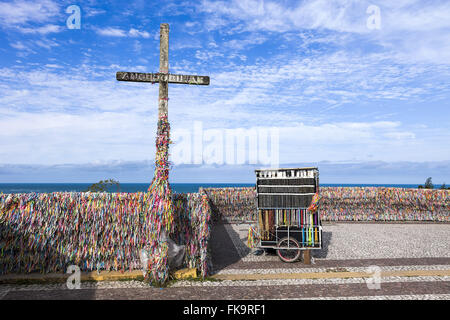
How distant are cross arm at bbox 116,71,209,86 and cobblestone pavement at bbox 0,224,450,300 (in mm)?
4824

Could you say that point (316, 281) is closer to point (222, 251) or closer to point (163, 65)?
point (222, 251)

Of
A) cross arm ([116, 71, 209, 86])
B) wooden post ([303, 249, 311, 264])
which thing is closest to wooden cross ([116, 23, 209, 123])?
cross arm ([116, 71, 209, 86])

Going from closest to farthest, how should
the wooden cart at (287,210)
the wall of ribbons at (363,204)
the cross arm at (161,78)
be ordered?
the cross arm at (161,78) < the wooden cart at (287,210) < the wall of ribbons at (363,204)

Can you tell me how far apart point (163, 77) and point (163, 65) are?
0.34 meters

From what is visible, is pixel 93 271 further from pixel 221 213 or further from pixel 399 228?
pixel 399 228

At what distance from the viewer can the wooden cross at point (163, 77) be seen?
7777mm

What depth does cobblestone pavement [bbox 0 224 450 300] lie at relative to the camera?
698 cm

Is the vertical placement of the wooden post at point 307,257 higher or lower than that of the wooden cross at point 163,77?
lower

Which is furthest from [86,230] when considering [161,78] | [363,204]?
[363,204]

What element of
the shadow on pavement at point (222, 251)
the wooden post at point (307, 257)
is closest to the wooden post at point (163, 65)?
the shadow on pavement at point (222, 251)

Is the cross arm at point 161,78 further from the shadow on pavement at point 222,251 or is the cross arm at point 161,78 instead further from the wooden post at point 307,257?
the wooden post at point 307,257
